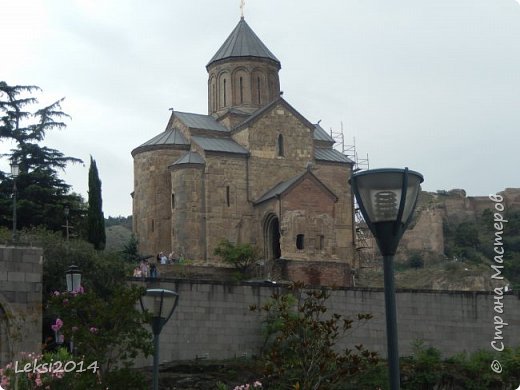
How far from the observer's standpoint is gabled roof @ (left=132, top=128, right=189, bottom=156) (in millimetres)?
37000

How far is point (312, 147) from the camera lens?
1484 inches

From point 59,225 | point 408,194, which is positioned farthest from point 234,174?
point 408,194

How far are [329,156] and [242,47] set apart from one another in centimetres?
594

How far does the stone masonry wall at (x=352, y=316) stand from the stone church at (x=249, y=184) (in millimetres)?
8692

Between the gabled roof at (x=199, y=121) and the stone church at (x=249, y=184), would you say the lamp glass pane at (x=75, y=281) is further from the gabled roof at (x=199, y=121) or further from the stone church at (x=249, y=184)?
the gabled roof at (x=199, y=121)

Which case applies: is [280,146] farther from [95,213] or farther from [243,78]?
[95,213]

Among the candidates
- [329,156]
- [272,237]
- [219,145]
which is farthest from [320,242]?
[219,145]

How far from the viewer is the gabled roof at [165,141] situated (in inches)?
1457

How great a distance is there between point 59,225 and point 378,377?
15200 millimetres

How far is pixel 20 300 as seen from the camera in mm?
16016

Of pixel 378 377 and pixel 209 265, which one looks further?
pixel 209 265

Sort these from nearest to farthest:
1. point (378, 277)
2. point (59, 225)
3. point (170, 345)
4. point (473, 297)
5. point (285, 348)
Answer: point (285, 348) → point (170, 345) → point (473, 297) → point (59, 225) → point (378, 277)

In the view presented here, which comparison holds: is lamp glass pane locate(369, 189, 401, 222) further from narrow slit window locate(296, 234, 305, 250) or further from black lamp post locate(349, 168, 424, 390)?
narrow slit window locate(296, 234, 305, 250)

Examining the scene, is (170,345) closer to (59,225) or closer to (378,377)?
(378,377)
